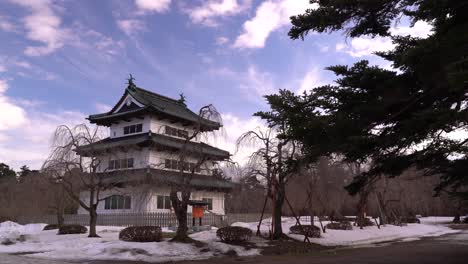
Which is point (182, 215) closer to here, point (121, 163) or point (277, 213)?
point (277, 213)

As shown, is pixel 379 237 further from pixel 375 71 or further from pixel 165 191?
pixel 375 71

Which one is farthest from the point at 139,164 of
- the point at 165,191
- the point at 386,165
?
the point at 386,165

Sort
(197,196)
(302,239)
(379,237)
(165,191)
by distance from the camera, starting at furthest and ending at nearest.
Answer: (197,196)
(165,191)
(379,237)
(302,239)

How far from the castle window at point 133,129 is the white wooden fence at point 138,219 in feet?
28.2

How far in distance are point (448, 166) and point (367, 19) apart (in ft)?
15.4

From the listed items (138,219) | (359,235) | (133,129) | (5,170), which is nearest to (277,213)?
(359,235)

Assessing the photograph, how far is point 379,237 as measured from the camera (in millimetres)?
31500

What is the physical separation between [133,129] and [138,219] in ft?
35.7

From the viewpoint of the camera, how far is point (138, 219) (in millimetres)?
32406

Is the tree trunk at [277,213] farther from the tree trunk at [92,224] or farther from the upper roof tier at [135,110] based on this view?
the upper roof tier at [135,110]

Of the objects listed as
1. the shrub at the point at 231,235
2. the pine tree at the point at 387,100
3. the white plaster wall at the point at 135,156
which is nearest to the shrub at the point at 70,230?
the white plaster wall at the point at 135,156

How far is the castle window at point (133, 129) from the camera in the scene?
39844 mm

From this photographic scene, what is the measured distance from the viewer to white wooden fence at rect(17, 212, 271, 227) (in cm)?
3216

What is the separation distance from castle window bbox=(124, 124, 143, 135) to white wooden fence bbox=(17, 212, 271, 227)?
860cm
